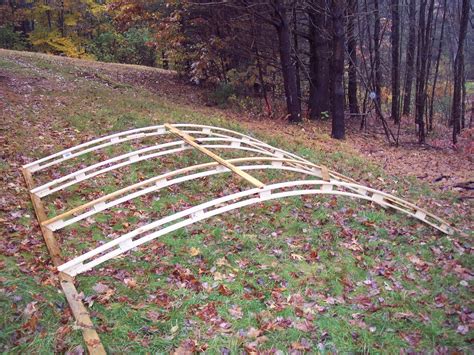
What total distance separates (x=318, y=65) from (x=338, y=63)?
3.15 m

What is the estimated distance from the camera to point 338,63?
42.3ft

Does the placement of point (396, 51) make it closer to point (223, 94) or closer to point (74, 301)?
point (223, 94)

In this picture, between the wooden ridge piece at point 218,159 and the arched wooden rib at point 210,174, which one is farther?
the arched wooden rib at point 210,174

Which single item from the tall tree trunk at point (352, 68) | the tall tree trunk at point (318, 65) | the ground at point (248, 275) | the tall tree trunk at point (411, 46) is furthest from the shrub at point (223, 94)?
the tall tree trunk at point (411, 46)

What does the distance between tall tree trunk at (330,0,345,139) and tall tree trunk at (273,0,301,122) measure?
1.49 metres

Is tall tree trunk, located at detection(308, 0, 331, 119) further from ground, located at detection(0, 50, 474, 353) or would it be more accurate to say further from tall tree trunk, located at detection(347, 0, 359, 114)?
ground, located at detection(0, 50, 474, 353)

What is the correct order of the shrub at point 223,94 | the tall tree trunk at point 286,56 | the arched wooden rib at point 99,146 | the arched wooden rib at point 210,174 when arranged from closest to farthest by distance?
the arched wooden rib at point 210,174, the arched wooden rib at point 99,146, the tall tree trunk at point 286,56, the shrub at point 223,94

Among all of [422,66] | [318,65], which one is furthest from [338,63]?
[422,66]

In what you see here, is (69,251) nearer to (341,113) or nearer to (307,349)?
(307,349)

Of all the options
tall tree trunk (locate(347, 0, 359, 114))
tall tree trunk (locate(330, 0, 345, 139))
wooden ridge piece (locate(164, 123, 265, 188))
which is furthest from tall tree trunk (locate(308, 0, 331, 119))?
wooden ridge piece (locate(164, 123, 265, 188))

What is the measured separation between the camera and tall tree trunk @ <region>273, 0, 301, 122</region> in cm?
1340

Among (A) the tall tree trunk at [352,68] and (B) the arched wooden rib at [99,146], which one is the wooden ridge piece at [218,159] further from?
(A) the tall tree trunk at [352,68]

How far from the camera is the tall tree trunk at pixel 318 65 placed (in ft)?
49.8

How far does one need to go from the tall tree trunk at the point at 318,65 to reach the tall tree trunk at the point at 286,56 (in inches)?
72.8
